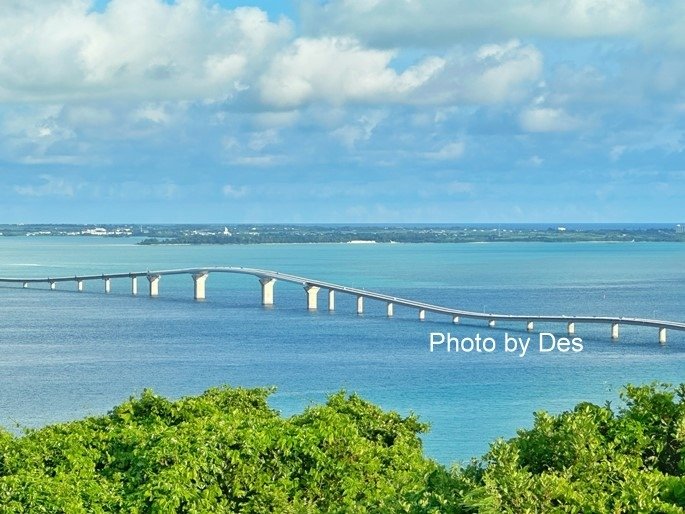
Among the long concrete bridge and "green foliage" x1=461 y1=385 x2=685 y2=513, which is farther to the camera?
the long concrete bridge

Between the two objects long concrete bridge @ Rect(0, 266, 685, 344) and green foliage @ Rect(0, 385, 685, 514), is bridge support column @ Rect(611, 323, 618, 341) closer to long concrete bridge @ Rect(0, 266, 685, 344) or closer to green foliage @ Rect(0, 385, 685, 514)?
long concrete bridge @ Rect(0, 266, 685, 344)

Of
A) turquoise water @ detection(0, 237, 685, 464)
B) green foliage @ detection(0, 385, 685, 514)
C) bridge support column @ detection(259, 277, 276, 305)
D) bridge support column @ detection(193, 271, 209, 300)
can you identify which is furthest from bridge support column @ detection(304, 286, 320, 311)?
green foliage @ detection(0, 385, 685, 514)

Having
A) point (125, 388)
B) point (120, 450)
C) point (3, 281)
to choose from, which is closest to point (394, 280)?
point (3, 281)

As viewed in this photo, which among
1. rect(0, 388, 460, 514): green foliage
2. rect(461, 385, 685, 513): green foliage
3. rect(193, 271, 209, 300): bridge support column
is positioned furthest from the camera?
rect(193, 271, 209, 300): bridge support column

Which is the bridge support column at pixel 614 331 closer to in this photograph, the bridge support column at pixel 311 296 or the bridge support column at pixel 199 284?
the bridge support column at pixel 311 296

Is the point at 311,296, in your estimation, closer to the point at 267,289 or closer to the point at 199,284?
the point at 267,289

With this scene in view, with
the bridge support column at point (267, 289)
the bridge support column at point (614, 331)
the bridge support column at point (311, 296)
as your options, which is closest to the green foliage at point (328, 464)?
the bridge support column at point (614, 331)

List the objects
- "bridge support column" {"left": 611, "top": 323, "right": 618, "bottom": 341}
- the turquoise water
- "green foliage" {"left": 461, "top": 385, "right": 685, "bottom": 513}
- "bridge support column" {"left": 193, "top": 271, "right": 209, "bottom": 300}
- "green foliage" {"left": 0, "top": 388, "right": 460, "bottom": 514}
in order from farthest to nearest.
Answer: "bridge support column" {"left": 193, "top": 271, "right": 209, "bottom": 300} → "bridge support column" {"left": 611, "top": 323, "right": 618, "bottom": 341} → the turquoise water → "green foliage" {"left": 0, "top": 388, "right": 460, "bottom": 514} → "green foliage" {"left": 461, "top": 385, "right": 685, "bottom": 513}

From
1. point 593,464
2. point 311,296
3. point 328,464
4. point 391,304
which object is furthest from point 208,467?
point 311,296
